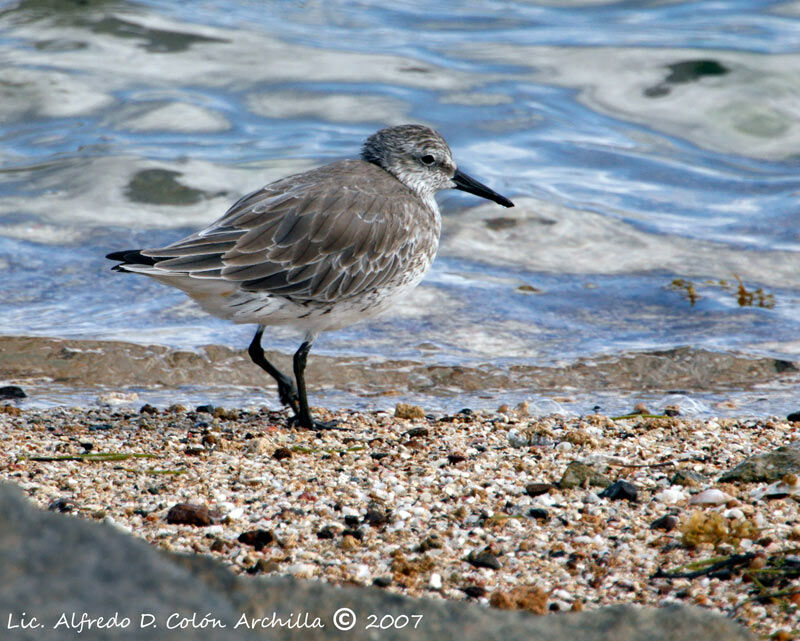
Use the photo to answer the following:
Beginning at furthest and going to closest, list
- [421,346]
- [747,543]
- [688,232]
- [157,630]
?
[688,232], [421,346], [747,543], [157,630]

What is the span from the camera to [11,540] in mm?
2148

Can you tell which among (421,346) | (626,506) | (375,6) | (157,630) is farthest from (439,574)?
(375,6)

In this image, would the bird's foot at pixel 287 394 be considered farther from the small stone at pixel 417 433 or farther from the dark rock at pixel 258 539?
the dark rock at pixel 258 539

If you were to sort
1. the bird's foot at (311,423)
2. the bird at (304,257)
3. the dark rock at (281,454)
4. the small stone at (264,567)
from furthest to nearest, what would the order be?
the bird's foot at (311,423) → the bird at (304,257) → the dark rock at (281,454) → the small stone at (264,567)

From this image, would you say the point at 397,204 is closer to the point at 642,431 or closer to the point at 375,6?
the point at 642,431

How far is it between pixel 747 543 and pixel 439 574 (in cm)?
113

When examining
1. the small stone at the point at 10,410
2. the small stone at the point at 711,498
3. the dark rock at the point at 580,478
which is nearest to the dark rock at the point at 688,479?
the small stone at the point at 711,498

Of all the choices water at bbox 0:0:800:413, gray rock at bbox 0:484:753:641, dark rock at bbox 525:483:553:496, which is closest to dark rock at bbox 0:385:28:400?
water at bbox 0:0:800:413

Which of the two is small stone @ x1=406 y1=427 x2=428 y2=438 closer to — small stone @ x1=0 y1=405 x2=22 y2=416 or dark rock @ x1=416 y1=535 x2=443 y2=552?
dark rock @ x1=416 y1=535 x2=443 y2=552

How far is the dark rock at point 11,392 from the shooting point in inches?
267

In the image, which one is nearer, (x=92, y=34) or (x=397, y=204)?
(x=397, y=204)

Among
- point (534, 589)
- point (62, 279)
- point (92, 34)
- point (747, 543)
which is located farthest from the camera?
point (92, 34)

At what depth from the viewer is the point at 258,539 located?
155 inches

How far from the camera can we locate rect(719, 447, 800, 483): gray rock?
436 centimetres
